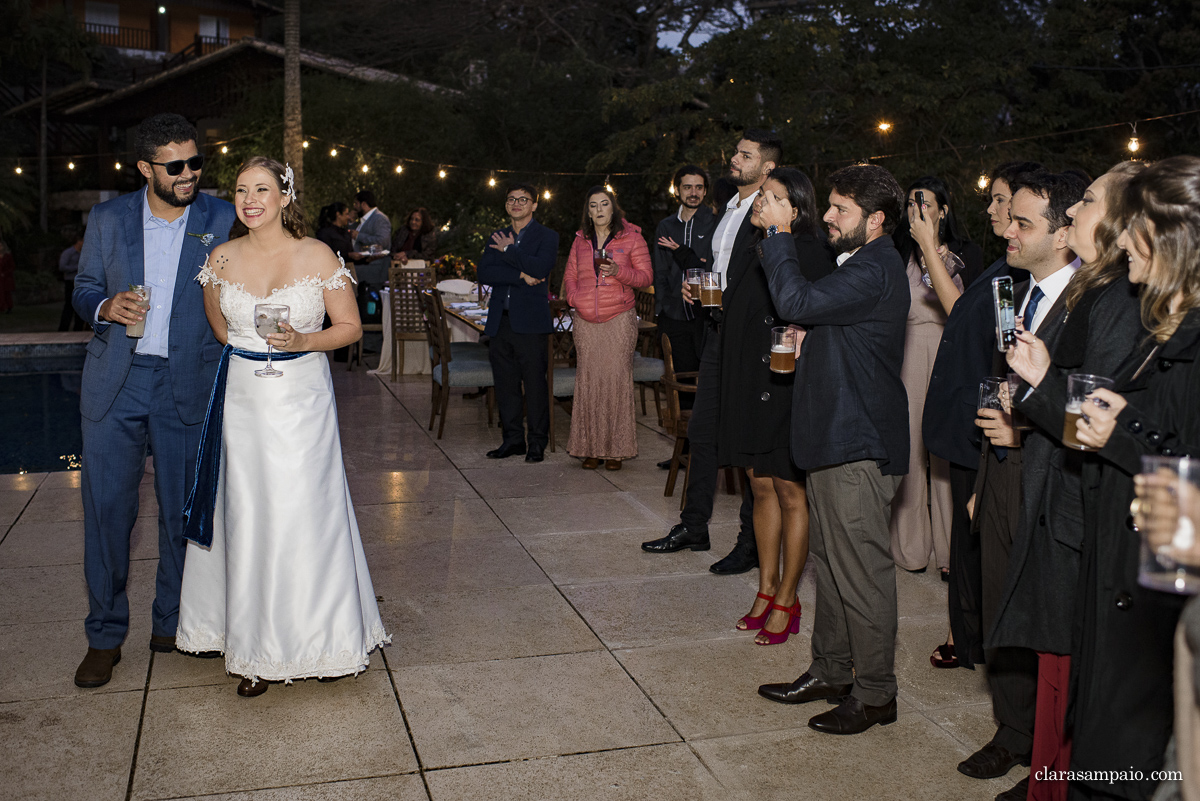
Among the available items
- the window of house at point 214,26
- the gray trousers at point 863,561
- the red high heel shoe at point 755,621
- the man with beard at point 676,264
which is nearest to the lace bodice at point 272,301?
the gray trousers at point 863,561

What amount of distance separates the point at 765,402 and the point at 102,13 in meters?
41.5

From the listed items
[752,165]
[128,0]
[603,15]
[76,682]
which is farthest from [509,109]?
[128,0]

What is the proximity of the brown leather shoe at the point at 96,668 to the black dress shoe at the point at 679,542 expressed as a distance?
2603 mm

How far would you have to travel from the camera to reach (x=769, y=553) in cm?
441

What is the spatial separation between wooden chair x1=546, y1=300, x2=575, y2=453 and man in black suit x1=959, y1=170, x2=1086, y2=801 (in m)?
4.76

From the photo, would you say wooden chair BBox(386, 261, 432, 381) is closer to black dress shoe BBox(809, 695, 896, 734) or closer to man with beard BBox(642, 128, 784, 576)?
man with beard BBox(642, 128, 784, 576)

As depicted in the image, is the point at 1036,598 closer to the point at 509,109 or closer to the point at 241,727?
the point at 241,727

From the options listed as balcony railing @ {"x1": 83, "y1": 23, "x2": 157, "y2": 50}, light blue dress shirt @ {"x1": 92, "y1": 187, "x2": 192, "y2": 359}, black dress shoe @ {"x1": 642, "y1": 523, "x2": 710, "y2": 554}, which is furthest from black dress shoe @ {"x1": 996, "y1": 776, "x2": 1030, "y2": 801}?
balcony railing @ {"x1": 83, "y1": 23, "x2": 157, "y2": 50}

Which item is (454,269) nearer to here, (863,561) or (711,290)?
(711,290)

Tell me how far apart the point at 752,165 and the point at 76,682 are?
342cm

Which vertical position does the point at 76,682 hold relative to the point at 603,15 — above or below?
below

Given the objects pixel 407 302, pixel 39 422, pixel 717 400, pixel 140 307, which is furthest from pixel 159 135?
pixel 39 422

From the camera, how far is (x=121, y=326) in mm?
Answer: 3861

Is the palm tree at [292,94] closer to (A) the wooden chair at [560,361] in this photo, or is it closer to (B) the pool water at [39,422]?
(B) the pool water at [39,422]
